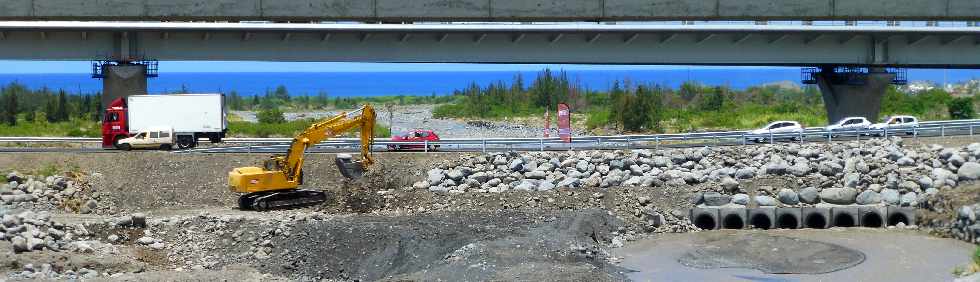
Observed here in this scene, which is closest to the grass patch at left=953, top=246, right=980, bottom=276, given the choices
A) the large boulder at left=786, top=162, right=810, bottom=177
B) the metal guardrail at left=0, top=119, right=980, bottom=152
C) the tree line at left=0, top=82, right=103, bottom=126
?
the large boulder at left=786, top=162, right=810, bottom=177

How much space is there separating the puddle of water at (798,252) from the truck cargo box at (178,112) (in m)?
21.0

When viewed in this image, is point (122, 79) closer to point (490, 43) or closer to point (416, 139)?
point (416, 139)

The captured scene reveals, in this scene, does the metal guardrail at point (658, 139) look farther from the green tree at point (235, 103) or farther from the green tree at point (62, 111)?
the green tree at point (235, 103)

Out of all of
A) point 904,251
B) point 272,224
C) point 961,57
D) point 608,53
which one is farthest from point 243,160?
point 961,57

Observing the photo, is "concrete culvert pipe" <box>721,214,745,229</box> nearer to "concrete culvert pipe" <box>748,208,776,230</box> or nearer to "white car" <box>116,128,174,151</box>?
"concrete culvert pipe" <box>748,208,776,230</box>

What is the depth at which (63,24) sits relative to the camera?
55.6 m

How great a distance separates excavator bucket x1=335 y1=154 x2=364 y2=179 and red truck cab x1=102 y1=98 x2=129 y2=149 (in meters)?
11.0

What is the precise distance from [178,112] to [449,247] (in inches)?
836

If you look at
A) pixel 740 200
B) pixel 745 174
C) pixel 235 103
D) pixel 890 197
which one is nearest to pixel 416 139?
pixel 745 174

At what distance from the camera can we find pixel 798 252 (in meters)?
36.0

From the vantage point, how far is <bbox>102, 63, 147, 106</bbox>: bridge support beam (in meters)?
56.9

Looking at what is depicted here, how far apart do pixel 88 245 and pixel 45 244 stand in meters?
1.20

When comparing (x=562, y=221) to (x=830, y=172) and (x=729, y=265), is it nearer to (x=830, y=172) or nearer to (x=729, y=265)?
(x=729, y=265)

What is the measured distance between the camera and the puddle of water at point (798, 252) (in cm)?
3338
